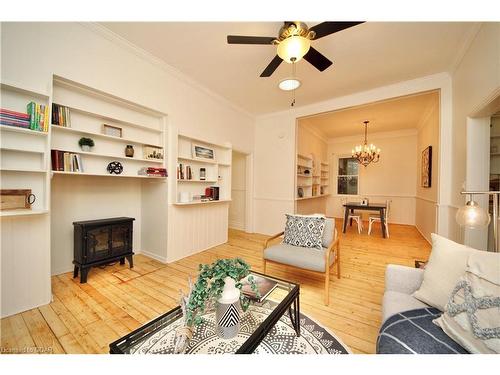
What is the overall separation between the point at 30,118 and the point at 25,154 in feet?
1.18

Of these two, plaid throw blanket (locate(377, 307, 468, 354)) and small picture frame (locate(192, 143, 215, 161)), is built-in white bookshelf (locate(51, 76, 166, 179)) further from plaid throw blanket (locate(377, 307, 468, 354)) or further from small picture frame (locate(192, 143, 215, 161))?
plaid throw blanket (locate(377, 307, 468, 354))

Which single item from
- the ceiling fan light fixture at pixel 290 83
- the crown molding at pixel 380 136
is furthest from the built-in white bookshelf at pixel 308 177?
the ceiling fan light fixture at pixel 290 83

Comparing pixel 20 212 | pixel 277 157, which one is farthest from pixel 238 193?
pixel 20 212

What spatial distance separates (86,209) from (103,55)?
6.20 ft

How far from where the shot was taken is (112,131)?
98.7 inches

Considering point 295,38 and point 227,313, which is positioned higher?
point 295,38

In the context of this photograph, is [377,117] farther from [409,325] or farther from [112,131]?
[112,131]

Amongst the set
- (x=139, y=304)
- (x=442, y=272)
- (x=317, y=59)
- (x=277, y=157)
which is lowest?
(x=139, y=304)

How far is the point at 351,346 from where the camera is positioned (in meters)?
1.38

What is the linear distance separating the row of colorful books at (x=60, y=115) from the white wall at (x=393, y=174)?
6.83 meters

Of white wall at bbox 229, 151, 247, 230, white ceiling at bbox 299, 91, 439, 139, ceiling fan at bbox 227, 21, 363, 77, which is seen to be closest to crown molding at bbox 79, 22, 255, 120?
ceiling fan at bbox 227, 21, 363, 77

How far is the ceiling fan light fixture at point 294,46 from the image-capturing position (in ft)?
5.43

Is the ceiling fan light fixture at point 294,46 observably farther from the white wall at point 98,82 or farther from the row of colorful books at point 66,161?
the row of colorful books at point 66,161

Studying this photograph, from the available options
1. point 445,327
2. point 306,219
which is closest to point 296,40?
point 306,219
